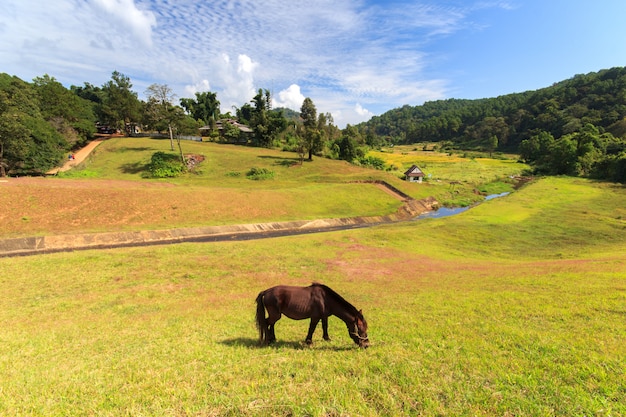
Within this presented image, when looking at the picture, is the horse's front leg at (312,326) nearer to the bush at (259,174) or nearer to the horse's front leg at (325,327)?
the horse's front leg at (325,327)

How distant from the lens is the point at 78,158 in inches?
2815

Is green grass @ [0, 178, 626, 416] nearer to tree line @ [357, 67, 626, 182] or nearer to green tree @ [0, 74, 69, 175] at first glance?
green tree @ [0, 74, 69, 175]

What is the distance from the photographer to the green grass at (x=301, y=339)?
237 inches

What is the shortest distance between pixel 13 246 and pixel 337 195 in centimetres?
4396

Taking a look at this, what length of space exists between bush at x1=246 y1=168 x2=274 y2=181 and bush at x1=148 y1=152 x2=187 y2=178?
15.0 m

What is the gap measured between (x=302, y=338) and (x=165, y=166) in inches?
2510

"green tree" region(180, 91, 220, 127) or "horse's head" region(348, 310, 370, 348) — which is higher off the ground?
"green tree" region(180, 91, 220, 127)

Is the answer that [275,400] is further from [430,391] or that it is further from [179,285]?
[179,285]

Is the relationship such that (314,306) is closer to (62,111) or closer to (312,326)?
(312,326)

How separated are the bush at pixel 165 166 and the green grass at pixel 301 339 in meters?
42.7

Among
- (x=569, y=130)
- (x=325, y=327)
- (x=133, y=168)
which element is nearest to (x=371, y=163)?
(x=133, y=168)

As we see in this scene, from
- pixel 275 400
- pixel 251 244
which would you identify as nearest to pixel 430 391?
pixel 275 400

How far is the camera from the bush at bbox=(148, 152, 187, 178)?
61562 mm

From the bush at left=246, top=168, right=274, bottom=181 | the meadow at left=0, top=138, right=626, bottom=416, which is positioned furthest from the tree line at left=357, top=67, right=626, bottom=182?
the bush at left=246, top=168, right=274, bottom=181
